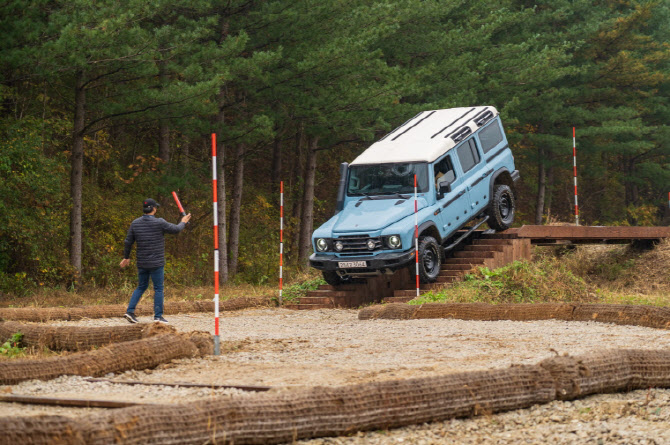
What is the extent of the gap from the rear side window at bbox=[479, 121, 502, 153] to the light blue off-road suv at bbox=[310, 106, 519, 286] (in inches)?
0.8

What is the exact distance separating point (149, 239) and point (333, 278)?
5784mm

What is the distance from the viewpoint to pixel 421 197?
60.6ft

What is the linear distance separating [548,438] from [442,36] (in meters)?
28.7

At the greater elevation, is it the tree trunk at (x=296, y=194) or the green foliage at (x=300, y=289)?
the tree trunk at (x=296, y=194)

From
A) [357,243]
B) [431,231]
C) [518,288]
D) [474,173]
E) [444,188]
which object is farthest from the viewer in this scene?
[474,173]

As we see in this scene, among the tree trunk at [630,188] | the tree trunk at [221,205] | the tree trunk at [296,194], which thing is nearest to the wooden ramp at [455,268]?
the tree trunk at [221,205]

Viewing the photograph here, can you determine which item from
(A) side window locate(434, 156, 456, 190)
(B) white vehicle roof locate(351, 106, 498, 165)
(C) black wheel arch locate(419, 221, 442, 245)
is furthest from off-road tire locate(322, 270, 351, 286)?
(A) side window locate(434, 156, 456, 190)

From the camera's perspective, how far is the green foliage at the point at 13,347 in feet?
34.5

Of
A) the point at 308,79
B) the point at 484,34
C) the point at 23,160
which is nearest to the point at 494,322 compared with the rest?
the point at 23,160

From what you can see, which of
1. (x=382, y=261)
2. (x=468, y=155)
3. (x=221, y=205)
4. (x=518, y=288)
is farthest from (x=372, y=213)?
(x=221, y=205)

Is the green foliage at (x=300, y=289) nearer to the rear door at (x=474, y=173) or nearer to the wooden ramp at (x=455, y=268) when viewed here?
the wooden ramp at (x=455, y=268)

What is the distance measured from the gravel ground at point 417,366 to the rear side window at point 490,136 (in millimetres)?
6806

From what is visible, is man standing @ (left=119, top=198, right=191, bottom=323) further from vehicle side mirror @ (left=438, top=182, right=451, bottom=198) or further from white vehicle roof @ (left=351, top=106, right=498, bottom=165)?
vehicle side mirror @ (left=438, top=182, right=451, bottom=198)

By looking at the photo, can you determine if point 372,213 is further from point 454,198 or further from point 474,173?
point 474,173
